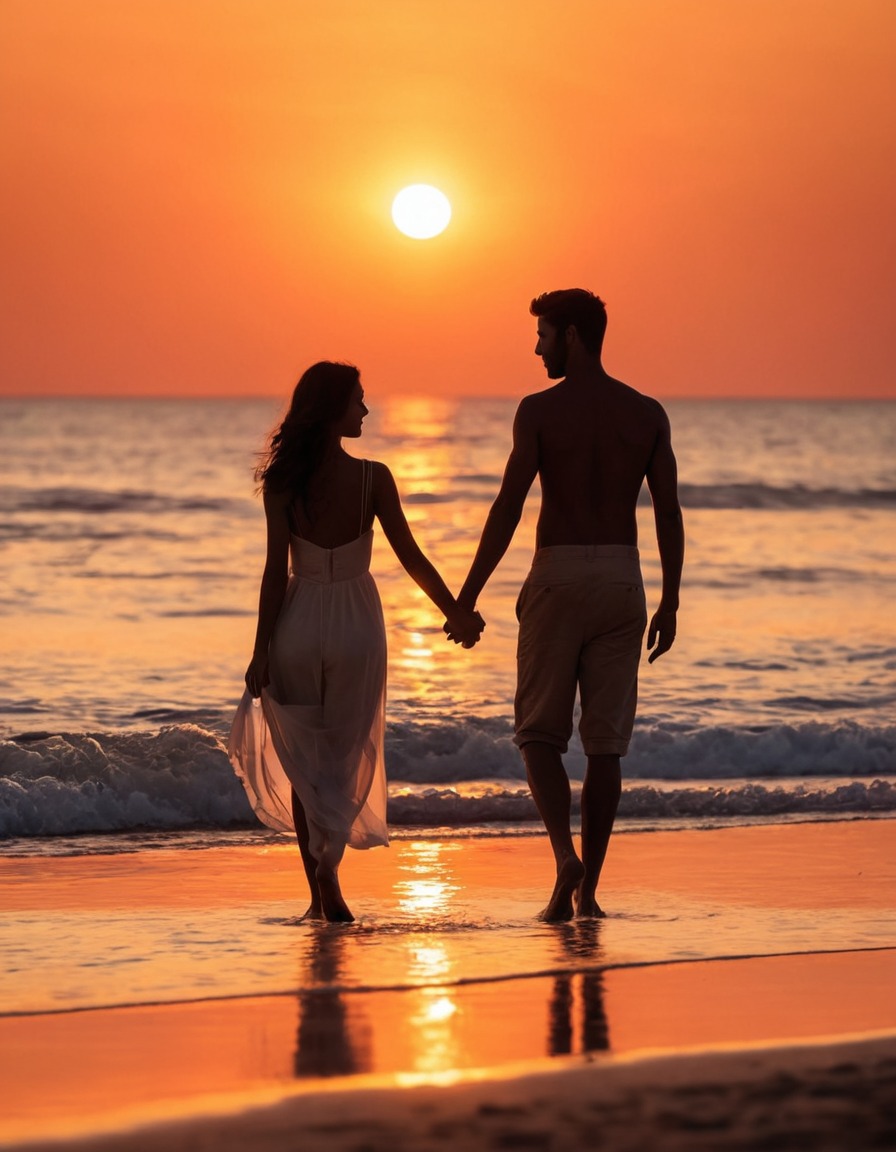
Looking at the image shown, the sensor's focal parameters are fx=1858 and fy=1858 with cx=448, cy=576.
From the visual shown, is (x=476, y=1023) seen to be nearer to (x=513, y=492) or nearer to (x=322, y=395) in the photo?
(x=513, y=492)

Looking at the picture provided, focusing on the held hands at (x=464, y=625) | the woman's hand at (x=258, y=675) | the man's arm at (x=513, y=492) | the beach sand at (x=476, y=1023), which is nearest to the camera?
the beach sand at (x=476, y=1023)

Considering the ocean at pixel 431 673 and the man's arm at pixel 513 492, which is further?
the ocean at pixel 431 673

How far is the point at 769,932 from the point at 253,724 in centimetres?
188

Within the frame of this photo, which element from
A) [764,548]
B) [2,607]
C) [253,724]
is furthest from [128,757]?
Answer: [764,548]

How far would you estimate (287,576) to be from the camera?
622 cm

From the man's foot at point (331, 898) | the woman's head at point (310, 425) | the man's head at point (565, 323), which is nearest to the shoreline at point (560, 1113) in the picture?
the man's foot at point (331, 898)

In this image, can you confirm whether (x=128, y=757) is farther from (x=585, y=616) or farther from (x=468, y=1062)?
(x=468, y=1062)

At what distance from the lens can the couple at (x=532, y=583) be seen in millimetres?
6121

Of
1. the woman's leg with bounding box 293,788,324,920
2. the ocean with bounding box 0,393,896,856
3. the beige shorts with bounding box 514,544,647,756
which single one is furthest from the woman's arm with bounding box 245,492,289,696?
the ocean with bounding box 0,393,896,856

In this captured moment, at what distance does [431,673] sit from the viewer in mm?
14414

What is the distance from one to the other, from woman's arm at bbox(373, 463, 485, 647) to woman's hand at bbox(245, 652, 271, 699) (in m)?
0.57

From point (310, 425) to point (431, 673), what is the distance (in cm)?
842

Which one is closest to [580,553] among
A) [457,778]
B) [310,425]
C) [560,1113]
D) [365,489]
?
[365,489]

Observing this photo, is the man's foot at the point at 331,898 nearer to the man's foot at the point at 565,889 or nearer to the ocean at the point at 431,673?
the man's foot at the point at 565,889
